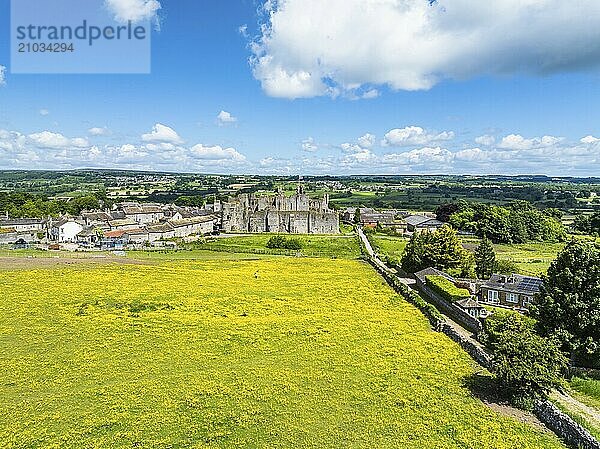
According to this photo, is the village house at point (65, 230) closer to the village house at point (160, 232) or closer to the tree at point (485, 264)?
the village house at point (160, 232)

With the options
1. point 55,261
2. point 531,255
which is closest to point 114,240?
point 55,261

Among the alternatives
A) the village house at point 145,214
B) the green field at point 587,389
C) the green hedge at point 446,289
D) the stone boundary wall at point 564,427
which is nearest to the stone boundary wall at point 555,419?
the stone boundary wall at point 564,427

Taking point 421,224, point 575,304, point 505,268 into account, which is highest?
point 575,304

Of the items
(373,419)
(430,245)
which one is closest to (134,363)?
(373,419)

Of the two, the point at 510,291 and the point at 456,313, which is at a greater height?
the point at 510,291

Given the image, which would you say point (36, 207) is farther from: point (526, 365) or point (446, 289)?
point (526, 365)

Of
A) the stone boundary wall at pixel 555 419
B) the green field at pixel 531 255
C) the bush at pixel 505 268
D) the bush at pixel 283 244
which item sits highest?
the stone boundary wall at pixel 555 419
